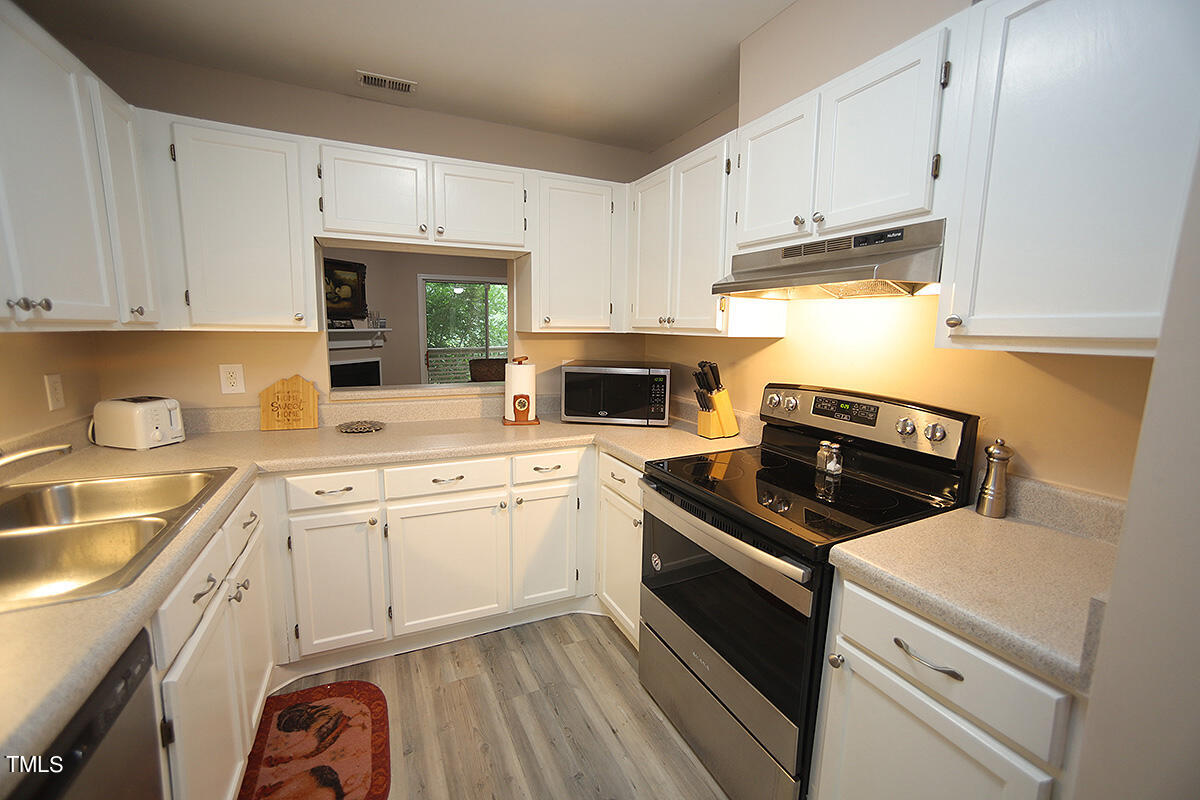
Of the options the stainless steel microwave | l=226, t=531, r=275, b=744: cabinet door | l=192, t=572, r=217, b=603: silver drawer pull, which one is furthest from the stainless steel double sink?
the stainless steel microwave

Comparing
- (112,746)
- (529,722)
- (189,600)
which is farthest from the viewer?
(529,722)

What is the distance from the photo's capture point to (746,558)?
1.34 metres

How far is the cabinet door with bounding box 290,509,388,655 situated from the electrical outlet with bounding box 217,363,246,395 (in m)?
0.83

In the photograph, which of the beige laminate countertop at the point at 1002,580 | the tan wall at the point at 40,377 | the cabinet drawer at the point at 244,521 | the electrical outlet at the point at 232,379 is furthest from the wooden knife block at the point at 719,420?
the tan wall at the point at 40,377

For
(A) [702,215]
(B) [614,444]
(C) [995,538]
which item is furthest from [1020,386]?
(B) [614,444]

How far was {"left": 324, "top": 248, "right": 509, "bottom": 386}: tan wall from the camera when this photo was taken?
338cm

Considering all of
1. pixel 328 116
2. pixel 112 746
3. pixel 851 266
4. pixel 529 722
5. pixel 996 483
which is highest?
pixel 328 116

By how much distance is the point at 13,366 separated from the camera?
1.54m

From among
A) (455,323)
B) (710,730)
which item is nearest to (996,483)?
(710,730)

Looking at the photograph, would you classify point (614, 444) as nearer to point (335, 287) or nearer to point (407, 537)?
point (407, 537)

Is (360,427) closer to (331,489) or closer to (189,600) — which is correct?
(331,489)

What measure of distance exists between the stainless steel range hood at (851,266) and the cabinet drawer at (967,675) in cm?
79

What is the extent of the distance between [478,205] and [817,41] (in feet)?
4.90

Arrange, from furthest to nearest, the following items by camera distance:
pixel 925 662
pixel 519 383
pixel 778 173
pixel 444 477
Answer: pixel 519 383
pixel 444 477
pixel 778 173
pixel 925 662
